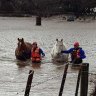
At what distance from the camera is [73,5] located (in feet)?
315

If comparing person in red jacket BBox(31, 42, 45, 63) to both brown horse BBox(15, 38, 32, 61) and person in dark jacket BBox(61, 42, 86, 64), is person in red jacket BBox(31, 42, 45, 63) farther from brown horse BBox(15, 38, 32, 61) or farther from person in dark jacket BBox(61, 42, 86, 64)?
person in dark jacket BBox(61, 42, 86, 64)

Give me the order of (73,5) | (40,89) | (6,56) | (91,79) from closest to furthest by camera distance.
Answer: (40,89) < (91,79) < (6,56) < (73,5)

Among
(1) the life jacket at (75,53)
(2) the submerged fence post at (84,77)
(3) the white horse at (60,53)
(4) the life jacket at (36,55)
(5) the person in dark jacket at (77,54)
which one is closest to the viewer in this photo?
(2) the submerged fence post at (84,77)

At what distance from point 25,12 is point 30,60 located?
75197mm

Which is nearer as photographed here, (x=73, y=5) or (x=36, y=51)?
(x=36, y=51)

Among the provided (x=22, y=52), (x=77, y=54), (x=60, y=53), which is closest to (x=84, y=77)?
(x=77, y=54)

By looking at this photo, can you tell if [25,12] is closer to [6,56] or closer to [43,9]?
[43,9]

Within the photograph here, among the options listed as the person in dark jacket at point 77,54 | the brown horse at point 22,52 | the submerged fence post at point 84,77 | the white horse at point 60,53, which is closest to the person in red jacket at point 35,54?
the white horse at point 60,53

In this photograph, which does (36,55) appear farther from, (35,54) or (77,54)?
(77,54)

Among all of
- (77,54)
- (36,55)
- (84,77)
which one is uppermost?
(84,77)

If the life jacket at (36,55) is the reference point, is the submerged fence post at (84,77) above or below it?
above

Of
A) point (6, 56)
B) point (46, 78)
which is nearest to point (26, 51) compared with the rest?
point (6, 56)

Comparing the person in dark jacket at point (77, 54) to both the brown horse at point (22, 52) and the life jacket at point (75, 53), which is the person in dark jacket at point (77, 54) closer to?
the life jacket at point (75, 53)

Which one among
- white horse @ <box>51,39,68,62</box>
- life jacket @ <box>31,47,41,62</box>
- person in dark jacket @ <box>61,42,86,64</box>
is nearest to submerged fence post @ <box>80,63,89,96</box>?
person in dark jacket @ <box>61,42,86,64</box>
